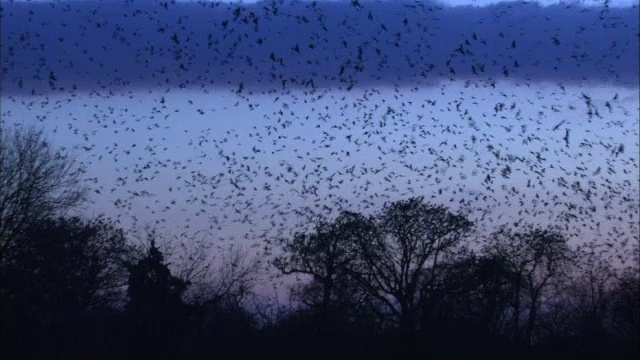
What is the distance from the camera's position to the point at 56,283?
43.9 meters

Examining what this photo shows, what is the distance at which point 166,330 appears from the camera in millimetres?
41219

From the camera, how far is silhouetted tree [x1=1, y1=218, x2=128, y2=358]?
36.2 meters

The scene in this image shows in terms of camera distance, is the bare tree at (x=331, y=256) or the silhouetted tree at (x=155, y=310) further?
the bare tree at (x=331, y=256)

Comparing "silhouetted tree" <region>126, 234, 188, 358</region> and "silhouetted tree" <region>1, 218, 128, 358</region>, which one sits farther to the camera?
"silhouetted tree" <region>126, 234, 188, 358</region>

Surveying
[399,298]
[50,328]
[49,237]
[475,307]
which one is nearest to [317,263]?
[399,298]

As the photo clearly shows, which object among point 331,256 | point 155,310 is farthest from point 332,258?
point 155,310

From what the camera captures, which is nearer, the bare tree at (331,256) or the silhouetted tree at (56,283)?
the silhouetted tree at (56,283)

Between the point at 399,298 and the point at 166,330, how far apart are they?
20.2 metres

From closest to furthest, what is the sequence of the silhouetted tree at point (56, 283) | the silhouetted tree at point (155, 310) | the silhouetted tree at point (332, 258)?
1. the silhouetted tree at point (56, 283)
2. the silhouetted tree at point (155, 310)
3. the silhouetted tree at point (332, 258)

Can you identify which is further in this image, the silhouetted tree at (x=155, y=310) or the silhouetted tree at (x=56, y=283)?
the silhouetted tree at (x=155, y=310)

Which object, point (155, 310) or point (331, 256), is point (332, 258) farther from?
point (155, 310)

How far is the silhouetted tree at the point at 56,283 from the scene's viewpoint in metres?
36.2

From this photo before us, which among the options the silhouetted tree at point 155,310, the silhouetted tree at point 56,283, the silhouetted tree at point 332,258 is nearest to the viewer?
the silhouetted tree at point 56,283

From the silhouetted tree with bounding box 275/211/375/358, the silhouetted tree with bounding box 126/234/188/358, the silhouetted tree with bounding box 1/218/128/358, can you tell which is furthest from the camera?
the silhouetted tree with bounding box 275/211/375/358
